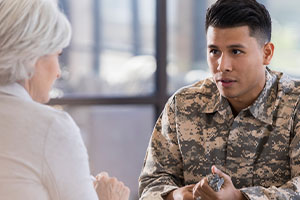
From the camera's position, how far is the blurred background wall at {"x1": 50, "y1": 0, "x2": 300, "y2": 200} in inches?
151

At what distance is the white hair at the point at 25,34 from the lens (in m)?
1.38

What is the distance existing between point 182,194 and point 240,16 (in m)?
0.69

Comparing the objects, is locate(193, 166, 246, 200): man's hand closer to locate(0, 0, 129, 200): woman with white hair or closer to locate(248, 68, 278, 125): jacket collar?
locate(248, 68, 278, 125): jacket collar

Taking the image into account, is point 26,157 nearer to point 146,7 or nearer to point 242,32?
point 242,32

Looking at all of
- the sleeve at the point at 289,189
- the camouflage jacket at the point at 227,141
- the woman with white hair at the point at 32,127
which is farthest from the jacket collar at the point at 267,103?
the woman with white hair at the point at 32,127

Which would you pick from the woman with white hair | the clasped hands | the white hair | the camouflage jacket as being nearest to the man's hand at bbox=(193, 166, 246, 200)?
the clasped hands

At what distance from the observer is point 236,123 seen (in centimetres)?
203

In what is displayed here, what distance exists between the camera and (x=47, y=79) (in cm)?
151

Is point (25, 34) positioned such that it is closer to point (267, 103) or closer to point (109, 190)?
point (109, 190)

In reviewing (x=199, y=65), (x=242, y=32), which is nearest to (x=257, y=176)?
(x=242, y=32)

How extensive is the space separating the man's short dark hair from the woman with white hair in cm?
74

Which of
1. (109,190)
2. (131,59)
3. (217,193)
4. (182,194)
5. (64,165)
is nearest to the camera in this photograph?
(64,165)

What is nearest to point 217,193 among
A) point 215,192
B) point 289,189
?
point 215,192

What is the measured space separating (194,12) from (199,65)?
40 cm
